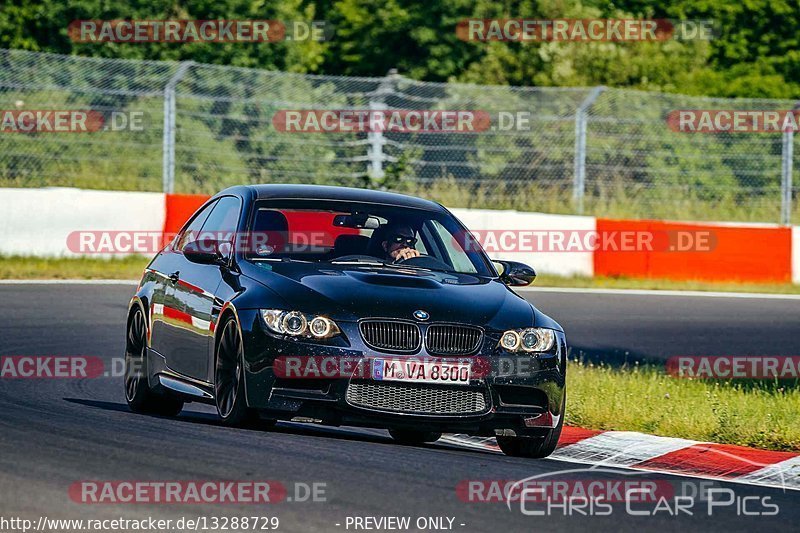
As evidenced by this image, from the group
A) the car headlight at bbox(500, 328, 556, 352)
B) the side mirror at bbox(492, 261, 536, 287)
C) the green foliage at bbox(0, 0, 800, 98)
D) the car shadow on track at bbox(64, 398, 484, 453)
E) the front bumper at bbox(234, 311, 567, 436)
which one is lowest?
the car shadow on track at bbox(64, 398, 484, 453)

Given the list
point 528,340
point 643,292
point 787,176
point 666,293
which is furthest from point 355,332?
point 787,176

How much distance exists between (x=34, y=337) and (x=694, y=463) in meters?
7.07

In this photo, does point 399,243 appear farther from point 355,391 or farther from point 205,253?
point 355,391

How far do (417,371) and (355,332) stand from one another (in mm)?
367

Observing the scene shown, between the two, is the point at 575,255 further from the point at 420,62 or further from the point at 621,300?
the point at 420,62

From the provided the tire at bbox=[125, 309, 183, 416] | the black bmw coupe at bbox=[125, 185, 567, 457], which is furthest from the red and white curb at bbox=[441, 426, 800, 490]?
the tire at bbox=[125, 309, 183, 416]

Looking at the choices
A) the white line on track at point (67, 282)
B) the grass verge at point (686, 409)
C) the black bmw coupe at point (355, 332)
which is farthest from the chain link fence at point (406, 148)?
the black bmw coupe at point (355, 332)

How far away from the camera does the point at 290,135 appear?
1029 inches

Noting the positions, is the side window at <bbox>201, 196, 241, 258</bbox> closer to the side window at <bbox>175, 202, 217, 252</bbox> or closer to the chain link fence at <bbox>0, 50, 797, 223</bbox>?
the side window at <bbox>175, 202, 217, 252</bbox>

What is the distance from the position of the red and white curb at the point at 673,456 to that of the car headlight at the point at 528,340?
684 millimetres

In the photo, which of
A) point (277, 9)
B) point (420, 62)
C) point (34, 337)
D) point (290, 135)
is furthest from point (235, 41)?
point (34, 337)

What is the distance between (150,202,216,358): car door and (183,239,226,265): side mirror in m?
0.41

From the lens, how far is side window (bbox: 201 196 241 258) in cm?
939

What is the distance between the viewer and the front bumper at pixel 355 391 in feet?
26.6
